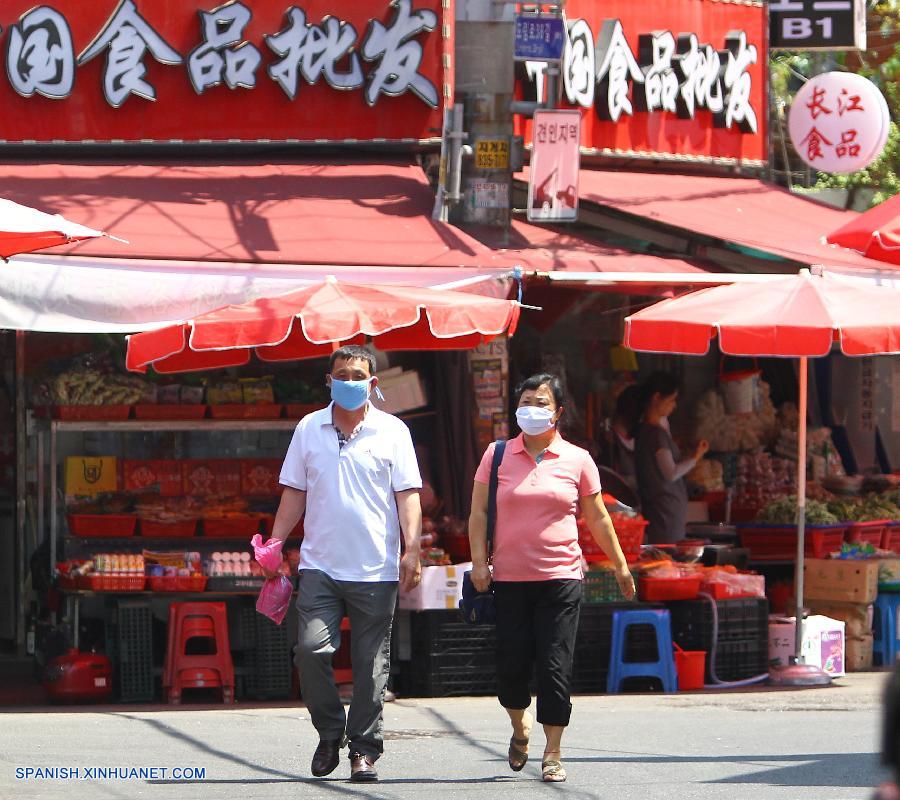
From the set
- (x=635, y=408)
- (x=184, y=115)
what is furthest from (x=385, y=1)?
(x=635, y=408)

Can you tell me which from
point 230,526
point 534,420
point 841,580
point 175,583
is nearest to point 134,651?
point 175,583

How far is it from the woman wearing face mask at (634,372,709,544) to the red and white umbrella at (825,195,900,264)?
2.81 m

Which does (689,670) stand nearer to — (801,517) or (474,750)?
(801,517)

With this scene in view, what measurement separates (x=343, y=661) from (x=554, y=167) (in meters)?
3.91

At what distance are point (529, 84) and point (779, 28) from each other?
2.91 meters

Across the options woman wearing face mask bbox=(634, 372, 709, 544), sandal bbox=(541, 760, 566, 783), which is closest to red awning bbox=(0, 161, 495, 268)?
woman wearing face mask bbox=(634, 372, 709, 544)

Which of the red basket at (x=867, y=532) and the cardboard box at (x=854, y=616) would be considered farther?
the red basket at (x=867, y=532)

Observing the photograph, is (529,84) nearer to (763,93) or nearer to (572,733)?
(763,93)

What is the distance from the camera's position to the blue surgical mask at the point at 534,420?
776cm

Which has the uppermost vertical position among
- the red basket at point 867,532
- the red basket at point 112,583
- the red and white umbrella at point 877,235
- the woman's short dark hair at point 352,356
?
the red and white umbrella at point 877,235

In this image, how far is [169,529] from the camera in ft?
37.9

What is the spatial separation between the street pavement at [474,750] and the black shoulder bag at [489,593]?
2.36 ft

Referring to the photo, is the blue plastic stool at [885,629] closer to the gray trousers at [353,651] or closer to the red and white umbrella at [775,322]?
the red and white umbrella at [775,322]

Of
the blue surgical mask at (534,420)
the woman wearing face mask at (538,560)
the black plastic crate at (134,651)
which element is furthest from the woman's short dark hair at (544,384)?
the black plastic crate at (134,651)
